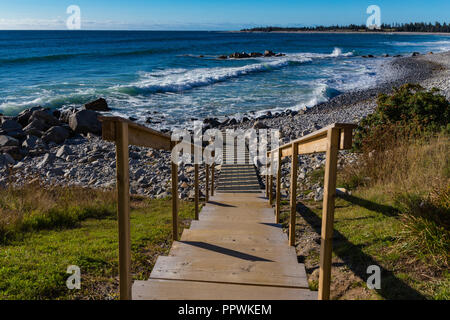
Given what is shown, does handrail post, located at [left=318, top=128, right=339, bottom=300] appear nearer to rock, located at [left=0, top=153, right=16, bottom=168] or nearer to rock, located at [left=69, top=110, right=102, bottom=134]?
rock, located at [left=0, top=153, right=16, bottom=168]

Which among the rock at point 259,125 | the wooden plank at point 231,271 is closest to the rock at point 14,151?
the rock at point 259,125

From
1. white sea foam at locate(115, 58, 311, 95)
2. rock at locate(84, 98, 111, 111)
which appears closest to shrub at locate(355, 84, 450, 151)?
rock at locate(84, 98, 111, 111)

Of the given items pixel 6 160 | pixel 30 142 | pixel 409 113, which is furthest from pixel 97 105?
pixel 409 113

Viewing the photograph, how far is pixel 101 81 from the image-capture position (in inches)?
1197

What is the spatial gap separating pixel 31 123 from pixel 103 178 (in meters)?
7.53

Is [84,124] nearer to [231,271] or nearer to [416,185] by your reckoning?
[416,185]

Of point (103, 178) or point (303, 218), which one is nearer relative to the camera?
point (303, 218)

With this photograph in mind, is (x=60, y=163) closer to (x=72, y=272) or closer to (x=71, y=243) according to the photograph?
(x=71, y=243)

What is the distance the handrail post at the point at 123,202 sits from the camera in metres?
2.35

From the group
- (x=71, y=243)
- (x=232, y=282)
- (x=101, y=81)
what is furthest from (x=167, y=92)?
(x=232, y=282)

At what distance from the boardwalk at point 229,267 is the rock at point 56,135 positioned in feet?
37.4

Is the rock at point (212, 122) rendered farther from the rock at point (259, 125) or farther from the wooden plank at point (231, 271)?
the wooden plank at point (231, 271)

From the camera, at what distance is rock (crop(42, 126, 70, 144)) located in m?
14.3

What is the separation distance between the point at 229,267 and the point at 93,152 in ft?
34.0
